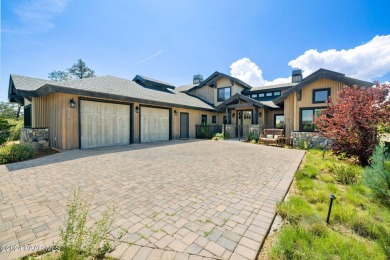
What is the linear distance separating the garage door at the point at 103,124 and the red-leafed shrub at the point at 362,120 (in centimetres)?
1062

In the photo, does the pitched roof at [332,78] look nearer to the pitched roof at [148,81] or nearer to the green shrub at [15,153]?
the pitched roof at [148,81]

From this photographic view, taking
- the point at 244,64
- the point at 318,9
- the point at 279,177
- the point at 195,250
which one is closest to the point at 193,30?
the point at 318,9

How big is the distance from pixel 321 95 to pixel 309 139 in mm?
3048

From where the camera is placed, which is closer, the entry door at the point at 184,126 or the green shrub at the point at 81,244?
the green shrub at the point at 81,244

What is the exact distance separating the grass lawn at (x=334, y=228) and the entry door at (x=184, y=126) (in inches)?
457

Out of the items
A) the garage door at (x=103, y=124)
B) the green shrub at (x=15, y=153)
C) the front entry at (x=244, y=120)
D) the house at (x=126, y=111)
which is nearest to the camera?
the green shrub at (x=15, y=153)

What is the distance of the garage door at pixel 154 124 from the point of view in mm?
11953

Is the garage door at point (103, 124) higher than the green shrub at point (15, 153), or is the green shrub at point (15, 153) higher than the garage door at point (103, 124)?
the garage door at point (103, 124)

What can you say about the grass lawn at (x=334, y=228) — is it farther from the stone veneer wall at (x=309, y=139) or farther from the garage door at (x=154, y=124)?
the garage door at (x=154, y=124)

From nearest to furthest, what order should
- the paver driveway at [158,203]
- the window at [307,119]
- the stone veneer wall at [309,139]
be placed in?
1. the paver driveway at [158,203]
2. the stone veneer wall at [309,139]
3. the window at [307,119]

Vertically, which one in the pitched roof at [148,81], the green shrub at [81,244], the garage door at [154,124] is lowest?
the green shrub at [81,244]

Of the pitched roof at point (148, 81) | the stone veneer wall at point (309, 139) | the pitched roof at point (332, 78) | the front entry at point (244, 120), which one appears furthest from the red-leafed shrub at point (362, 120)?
the pitched roof at point (148, 81)

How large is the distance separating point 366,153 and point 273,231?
19.7 feet

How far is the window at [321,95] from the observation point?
11.0 meters
